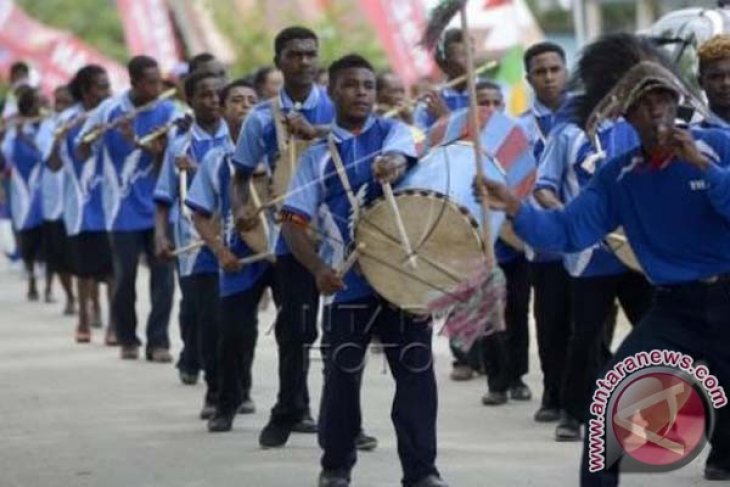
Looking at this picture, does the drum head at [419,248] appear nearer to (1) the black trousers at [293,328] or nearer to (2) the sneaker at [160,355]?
(1) the black trousers at [293,328]

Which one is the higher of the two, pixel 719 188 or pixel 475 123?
pixel 475 123

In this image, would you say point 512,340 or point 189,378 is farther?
point 189,378

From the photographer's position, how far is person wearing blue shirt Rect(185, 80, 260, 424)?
11.4m

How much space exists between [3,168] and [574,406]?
1327cm

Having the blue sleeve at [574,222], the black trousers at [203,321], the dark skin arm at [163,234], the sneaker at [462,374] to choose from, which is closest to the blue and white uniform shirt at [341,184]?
the blue sleeve at [574,222]

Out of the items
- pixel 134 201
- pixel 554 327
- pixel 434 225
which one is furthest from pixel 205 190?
pixel 134 201

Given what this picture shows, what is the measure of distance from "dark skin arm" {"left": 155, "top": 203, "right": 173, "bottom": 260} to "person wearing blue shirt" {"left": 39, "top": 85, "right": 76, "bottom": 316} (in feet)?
16.9

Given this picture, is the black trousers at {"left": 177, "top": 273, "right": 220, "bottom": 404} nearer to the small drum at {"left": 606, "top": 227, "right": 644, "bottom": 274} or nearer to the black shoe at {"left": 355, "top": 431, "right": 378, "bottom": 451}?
the black shoe at {"left": 355, "top": 431, "right": 378, "bottom": 451}

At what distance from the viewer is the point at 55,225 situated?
19.3m

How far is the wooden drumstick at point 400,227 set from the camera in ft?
29.9

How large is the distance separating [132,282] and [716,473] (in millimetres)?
6908

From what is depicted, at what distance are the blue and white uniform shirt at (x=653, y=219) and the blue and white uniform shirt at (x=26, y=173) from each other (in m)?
12.7

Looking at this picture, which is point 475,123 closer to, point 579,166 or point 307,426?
point 579,166

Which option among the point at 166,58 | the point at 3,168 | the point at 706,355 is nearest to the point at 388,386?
the point at 706,355
